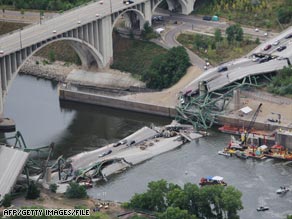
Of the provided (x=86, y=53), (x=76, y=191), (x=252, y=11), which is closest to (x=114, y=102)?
(x=86, y=53)

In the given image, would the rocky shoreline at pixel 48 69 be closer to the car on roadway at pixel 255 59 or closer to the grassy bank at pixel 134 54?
the grassy bank at pixel 134 54

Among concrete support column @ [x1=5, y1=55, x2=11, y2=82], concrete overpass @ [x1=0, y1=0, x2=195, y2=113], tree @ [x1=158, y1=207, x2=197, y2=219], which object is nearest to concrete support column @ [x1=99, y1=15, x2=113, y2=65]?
Answer: concrete overpass @ [x1=0, y1=0, x2=195, y2=113]

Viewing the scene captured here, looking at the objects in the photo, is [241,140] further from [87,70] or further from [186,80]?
[87,70]

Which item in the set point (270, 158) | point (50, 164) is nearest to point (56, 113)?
point (50, 164)

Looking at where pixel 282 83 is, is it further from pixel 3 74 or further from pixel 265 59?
pixel 3 74

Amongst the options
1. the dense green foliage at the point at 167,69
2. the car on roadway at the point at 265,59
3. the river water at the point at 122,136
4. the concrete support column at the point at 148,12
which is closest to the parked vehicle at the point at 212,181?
the river water at the point at 122,136
